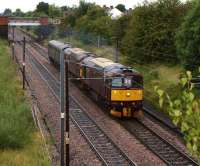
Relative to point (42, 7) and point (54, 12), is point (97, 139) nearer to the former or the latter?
point (54, 12)

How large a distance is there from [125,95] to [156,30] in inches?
678

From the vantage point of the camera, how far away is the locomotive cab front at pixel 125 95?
2730cm

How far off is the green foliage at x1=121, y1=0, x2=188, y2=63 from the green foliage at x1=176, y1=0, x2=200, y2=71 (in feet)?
25.1

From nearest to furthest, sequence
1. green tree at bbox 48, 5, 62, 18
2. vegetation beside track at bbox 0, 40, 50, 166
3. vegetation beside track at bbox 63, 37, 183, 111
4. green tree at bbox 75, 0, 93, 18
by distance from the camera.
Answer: vegetation beside track at bbox 0, 40, 50, 166
vegetation beside track at bbox 63, 37, 183, 111
green tree at bbox 75, 0, 93, 18
green tree at bbox 48, 5, 62, 18

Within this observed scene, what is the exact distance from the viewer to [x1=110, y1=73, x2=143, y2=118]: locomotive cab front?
89.6ft

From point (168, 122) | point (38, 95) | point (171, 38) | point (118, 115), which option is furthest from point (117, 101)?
point (171, 38)

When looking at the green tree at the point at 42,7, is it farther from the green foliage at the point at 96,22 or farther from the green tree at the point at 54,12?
the green foliage at the point at 96,22

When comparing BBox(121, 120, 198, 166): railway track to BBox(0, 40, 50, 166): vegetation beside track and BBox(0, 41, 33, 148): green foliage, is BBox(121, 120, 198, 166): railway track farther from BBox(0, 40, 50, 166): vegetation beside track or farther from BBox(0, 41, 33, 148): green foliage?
BBox(0, 41, 33, 148): green foliage

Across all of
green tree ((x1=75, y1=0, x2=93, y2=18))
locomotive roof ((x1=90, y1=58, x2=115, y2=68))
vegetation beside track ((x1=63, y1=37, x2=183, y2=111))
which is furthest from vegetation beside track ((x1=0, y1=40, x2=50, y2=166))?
green tree ((x1=75, y1=0, x2=93, y2=18))

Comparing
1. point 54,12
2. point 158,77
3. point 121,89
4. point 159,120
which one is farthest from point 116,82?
point 54,12

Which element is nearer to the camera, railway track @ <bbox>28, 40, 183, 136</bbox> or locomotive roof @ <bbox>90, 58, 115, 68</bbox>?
railway track @ <bbox>28, 40, 183, 136</bbox>

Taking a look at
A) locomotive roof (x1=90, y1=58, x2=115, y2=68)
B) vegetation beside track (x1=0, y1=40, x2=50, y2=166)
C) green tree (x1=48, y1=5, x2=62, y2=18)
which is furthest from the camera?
green tree (x1=48, y1=5, x2=62, y2=18)

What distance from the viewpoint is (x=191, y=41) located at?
3331 centimetres

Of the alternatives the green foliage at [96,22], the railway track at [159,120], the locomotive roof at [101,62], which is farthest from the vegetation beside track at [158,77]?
the green foliage at [96,22]
